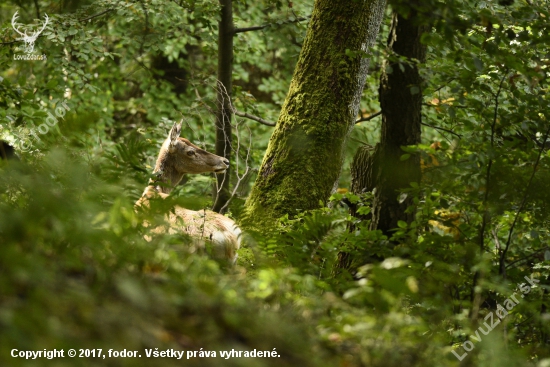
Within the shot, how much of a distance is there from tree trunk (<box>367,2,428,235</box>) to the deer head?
3.53 meters

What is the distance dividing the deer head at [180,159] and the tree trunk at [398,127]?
3.53m

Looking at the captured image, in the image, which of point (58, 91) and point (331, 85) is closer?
point (331, 85)

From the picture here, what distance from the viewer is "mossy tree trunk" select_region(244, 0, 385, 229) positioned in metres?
6.39

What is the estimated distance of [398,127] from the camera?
16.5ft

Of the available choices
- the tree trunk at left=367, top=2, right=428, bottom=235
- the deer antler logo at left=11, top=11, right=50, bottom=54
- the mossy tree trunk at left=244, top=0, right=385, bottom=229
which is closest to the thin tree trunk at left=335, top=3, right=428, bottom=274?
the tree trunk at left=367, top=2, right=428, bottom=235

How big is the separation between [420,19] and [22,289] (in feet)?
9.12

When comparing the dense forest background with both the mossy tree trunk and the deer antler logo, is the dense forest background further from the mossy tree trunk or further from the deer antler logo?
the deer antler logo

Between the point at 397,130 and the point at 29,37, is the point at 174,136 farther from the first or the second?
the point at 397,130

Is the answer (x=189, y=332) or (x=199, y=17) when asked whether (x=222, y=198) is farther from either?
(x=189, y=332)

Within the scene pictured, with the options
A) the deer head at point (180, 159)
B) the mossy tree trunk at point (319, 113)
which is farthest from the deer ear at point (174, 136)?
the mossy tree trunk at point (319, 113)

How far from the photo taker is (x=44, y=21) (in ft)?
29.2

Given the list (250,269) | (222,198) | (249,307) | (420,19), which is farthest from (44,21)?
(249,307)

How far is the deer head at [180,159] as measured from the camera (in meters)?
8.08

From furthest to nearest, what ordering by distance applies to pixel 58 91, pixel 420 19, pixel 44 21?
pixel 58 91
pixel 44 21
pixel 420 19
